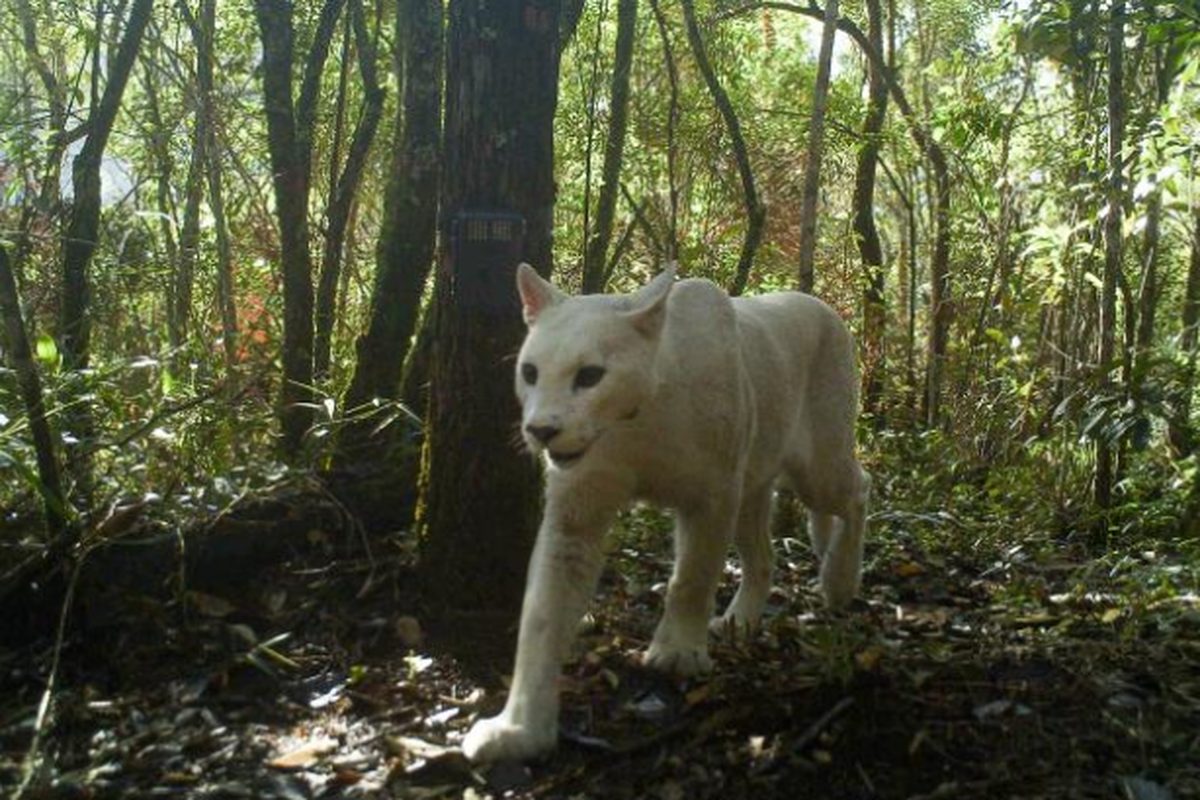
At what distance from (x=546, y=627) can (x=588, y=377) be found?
753mm

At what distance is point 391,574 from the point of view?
470 cm

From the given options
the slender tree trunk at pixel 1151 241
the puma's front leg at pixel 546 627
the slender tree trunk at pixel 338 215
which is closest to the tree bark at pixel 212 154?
the slender tree trunk at pixel 338 215

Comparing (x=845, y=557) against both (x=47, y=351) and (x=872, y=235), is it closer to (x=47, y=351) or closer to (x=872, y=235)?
(x=47, y=351)

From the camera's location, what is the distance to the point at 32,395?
13.6 feet

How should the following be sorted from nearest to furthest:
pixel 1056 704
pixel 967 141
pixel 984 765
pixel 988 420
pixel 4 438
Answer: pixel 984 765
pixel 1056 704
pixel 4 438
pixel 988 420
pixel 967 141

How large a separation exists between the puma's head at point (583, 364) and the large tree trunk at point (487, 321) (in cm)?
55

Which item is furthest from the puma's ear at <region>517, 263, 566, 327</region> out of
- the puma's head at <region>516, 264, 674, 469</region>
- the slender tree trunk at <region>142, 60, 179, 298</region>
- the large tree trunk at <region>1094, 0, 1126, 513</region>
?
the slender tree trunk at <region>142, 60, 179, 298</region>

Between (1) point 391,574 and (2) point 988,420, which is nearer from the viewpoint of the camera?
(1) point 391,574

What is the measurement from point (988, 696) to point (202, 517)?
287 centimetres

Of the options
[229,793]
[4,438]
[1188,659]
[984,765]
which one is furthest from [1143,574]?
[4,438]

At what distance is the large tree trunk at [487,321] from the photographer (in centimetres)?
422

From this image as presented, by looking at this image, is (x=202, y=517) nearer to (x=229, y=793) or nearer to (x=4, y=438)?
(x=4, y=438)

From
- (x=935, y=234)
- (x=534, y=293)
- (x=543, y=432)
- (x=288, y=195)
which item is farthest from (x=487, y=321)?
(x=935, y=234)

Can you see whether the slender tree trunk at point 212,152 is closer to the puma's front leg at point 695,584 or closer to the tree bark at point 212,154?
the tree bark at point 212,154
